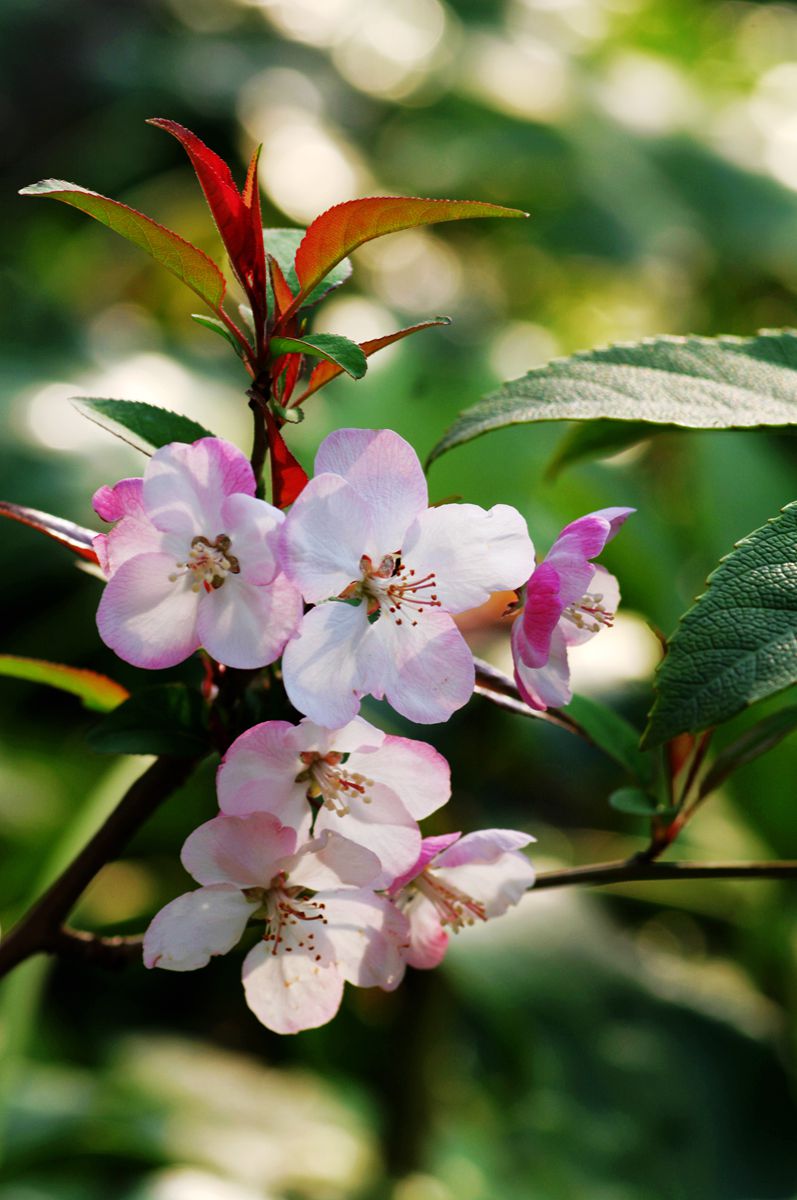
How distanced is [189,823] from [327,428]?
0.44m

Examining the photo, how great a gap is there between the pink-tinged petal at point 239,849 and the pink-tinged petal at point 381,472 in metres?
0.09

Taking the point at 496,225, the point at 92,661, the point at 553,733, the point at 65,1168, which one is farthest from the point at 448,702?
the point at 496,225

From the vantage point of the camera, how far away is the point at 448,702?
1.19ft

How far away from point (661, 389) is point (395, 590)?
134mm

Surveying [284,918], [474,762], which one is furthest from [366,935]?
[474,762]

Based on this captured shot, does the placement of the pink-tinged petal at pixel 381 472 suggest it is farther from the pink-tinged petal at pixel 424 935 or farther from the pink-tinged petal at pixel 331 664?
the pink-tinged petal at pixel 424 935

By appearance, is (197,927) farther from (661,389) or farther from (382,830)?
(661,389)

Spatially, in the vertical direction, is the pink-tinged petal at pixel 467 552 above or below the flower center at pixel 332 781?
above

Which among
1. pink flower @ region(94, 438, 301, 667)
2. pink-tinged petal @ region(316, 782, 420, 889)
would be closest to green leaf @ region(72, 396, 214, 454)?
pink flower @ region(94, 438, 301, 667)

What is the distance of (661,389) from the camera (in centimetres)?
44

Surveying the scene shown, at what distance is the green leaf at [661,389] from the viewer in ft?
1.37

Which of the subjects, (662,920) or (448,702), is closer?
(448,702)

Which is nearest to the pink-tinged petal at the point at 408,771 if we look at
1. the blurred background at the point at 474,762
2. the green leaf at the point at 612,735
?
the green leaf at the point at 612,735

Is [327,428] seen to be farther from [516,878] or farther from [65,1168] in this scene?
[516,878]
